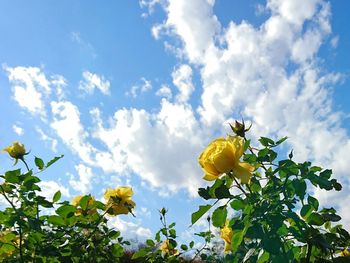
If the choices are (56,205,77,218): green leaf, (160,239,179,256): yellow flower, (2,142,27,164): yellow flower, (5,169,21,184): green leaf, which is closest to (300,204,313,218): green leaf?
(56,205,77,218): green leaf

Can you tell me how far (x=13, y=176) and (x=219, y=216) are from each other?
1.34 metres

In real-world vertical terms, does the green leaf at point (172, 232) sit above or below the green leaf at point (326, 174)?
above

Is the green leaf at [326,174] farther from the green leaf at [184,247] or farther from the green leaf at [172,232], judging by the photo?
the green leaf at [184,247]

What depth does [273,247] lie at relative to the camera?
Answer: 1.83 m

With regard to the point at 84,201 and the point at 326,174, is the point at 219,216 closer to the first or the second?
the point at 326,174

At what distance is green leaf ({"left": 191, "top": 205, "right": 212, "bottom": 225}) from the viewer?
2121mm

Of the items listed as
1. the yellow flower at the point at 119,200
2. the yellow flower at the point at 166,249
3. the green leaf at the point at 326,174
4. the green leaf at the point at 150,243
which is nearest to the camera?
the green leaf at the point at 326,174

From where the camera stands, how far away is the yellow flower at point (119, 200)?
328cm

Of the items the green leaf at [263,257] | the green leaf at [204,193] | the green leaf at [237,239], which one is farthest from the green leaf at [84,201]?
the green leaf at [263,257]

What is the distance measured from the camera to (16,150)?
12.1 feet

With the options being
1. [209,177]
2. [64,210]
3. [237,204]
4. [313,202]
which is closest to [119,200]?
[64,210]

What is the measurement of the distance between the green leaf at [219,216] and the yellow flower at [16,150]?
2.17 m

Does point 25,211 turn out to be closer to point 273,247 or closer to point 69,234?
point 69,234

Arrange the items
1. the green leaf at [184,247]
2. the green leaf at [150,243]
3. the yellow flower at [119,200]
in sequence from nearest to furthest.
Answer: the yellow flower at [119,200]
the green leaf at [150,243]
the green leaf at [184,247]
